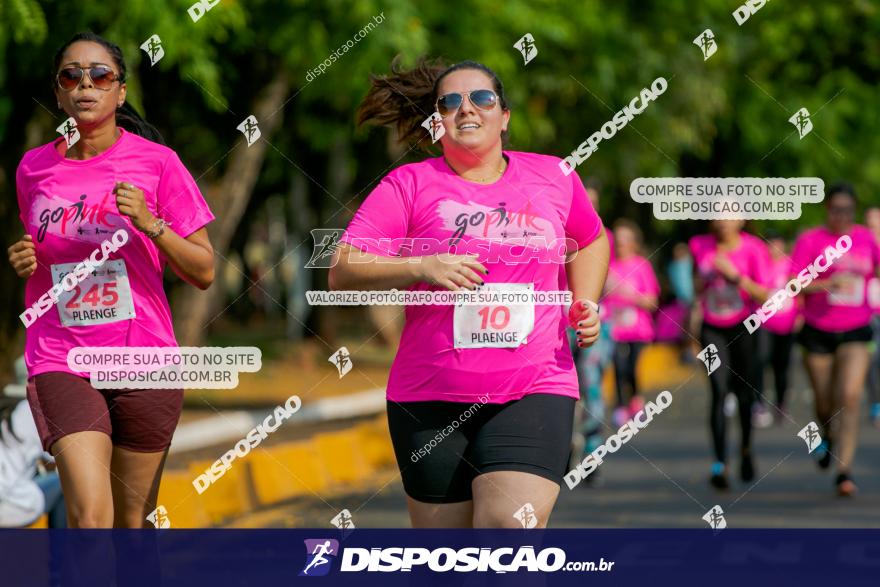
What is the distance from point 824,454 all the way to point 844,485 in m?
1.14

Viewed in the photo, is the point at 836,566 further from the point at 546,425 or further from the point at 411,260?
the point at 411,260

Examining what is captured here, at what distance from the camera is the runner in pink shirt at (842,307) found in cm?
1038

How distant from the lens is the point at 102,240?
513cm

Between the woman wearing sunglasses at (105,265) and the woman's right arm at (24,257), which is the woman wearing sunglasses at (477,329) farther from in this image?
the woman's right arm at (24,257)

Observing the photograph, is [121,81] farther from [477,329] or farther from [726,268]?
[726,268]

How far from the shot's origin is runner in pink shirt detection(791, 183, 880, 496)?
34.0ft

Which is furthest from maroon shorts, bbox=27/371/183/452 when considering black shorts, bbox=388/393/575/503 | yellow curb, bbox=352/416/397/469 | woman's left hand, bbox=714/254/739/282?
yellow curb, bbox=352/416/397/469

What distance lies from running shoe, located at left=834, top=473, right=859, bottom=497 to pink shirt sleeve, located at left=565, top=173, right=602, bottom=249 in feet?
17.9

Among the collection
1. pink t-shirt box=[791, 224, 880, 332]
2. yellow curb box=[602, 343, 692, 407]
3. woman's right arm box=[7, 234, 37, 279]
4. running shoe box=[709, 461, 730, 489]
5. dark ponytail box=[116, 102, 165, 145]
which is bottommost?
woman's right arm box=[7, 234, 37, 279]

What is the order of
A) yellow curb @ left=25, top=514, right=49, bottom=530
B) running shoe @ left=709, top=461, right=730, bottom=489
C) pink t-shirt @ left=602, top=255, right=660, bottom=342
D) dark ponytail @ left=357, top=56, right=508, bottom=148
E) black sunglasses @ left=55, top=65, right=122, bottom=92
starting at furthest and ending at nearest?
pink t-shirt @ left=602, top=255, right=660, bottom=342, running shoe @ left=709, top=461, right=730, bottom=489, yellow curb @ left=25, top=514, right=49, bottom=530, dark ponytail @ left=357, top=56, right=508, bottom=148, black sunglasses @ left=55, top=65, right=122, bottom=92

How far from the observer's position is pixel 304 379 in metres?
21.4

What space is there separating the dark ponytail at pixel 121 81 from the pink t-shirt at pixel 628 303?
804 centimetres

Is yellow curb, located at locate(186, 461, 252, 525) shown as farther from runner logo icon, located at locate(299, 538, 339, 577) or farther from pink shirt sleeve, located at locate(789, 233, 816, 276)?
runner logo icon, located at locate(299, 538, 339, 577)

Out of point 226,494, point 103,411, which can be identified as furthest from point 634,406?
point 103,411
